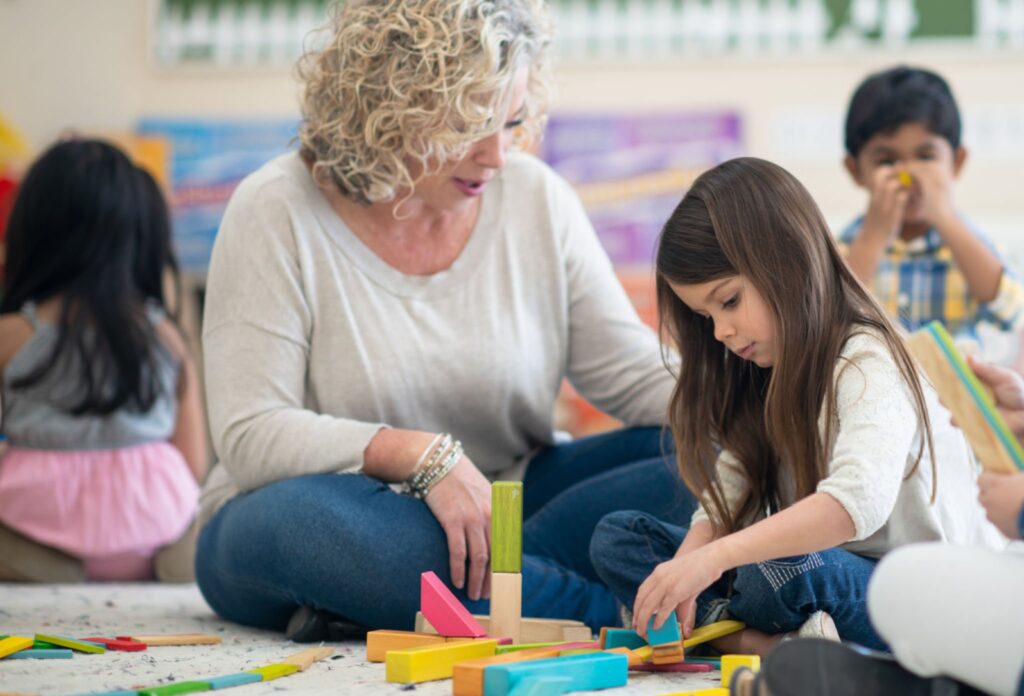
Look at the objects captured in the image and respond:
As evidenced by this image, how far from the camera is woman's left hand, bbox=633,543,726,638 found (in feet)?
3.28

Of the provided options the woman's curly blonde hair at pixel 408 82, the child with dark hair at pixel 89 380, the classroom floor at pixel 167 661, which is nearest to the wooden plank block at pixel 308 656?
the classroom floor at pixel 167 661

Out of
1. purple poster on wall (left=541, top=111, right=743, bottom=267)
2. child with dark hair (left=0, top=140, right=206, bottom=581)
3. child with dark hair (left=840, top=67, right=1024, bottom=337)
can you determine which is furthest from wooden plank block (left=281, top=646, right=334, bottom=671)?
purple poster on wall (left=541, top=111, right=743, bottom=267)

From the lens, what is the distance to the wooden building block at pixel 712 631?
1.12 meters

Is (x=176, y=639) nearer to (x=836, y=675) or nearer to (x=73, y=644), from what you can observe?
(x=73, y=644)

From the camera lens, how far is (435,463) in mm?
1289

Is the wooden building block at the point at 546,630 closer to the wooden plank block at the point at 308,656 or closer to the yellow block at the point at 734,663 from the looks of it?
the wooden plank block at the point at 308,656

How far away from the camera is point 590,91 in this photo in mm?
3293

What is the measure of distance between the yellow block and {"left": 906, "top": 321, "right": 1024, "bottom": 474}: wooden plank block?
27cm

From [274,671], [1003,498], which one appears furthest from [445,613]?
[1003,498]

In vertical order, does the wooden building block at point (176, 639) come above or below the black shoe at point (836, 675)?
below

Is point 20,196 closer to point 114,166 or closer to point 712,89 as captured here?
point 114,166

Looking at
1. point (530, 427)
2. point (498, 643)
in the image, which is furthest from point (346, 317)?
point (498, 643)

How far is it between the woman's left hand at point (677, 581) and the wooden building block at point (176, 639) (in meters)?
0.49

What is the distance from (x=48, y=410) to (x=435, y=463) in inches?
40.1
